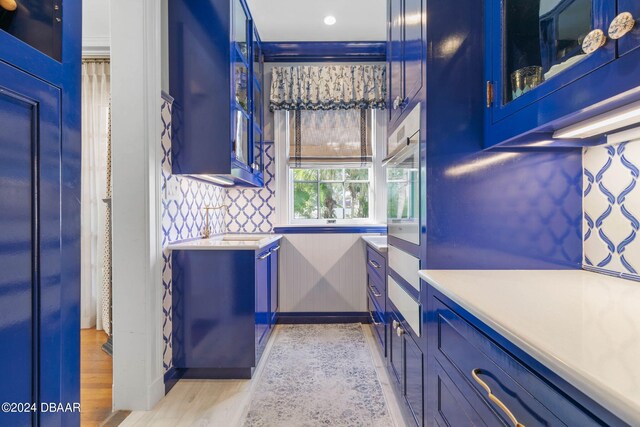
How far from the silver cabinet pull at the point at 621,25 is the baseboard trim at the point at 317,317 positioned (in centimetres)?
311

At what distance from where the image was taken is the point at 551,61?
938 millimetres

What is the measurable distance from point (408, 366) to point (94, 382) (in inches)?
82.7

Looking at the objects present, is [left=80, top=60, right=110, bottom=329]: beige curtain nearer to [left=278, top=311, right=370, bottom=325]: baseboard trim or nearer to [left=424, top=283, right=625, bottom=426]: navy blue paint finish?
[left=278, top=311, right=370, bottom=325]: baseboard trim

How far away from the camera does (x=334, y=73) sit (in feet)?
11.5

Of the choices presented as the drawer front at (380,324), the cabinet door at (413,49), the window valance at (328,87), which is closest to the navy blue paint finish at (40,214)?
the cabinet door at (413,49)

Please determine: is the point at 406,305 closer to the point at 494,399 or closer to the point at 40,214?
the point at 494,399

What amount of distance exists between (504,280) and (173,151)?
211 cm

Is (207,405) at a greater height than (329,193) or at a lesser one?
lesser

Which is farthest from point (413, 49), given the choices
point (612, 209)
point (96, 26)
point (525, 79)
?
point (96, 26)

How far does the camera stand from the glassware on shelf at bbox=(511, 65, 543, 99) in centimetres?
99

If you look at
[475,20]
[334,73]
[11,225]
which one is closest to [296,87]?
[334,73]

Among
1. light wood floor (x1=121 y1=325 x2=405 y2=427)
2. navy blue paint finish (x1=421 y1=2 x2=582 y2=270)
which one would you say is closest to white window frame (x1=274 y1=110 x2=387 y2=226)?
light wood floor (x1=121 y1=325 x2=405 y2=427)

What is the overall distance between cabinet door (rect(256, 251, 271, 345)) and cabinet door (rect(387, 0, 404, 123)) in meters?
1.39

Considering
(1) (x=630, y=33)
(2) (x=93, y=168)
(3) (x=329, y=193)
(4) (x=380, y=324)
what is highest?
(2) (x=93, y=168)
